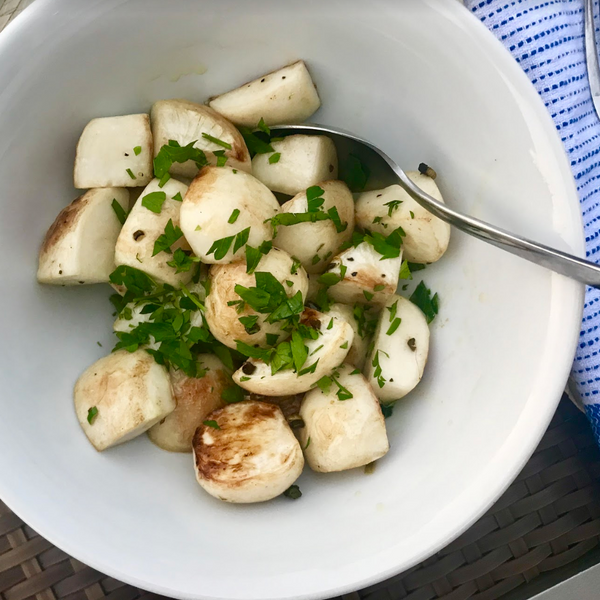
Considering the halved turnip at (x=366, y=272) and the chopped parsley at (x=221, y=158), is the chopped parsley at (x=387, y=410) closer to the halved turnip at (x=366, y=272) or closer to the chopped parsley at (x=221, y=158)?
the halved turnip at (x=366, y=272)

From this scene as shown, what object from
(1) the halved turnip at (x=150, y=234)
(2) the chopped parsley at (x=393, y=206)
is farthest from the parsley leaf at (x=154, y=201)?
(2) the chopped parsley at (x=393, y=206)

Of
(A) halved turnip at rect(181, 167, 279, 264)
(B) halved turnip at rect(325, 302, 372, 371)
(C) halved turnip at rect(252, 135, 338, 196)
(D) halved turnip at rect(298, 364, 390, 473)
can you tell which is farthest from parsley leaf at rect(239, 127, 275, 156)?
(D) halved turnip at rect(298, 364, 390, 473)

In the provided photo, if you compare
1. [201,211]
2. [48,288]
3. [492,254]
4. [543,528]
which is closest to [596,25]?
[492,254]

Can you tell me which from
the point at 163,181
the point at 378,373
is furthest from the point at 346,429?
the point at 163,181

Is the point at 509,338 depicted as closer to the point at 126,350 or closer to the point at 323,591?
the point at 323,591

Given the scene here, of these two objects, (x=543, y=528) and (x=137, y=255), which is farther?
(x=543, y=528)
